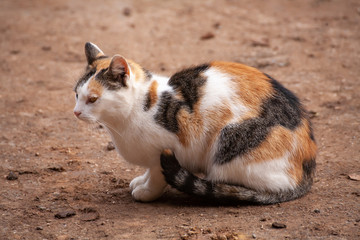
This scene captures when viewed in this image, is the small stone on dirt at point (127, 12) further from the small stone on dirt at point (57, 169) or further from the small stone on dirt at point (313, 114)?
the small stone on dirt at point (57, 169)

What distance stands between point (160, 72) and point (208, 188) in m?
3.46

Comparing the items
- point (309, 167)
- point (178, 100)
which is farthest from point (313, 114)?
point (178, 100)

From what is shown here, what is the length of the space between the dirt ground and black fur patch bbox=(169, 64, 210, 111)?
3.01 ft

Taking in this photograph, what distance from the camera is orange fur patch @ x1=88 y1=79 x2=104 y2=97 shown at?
377 centimetres

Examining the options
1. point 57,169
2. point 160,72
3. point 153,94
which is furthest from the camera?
point 160,72

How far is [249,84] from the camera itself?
400 centimetres

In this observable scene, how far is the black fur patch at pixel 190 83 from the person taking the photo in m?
3.97

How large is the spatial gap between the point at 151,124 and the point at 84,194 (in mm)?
998

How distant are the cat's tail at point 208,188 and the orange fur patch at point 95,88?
71 cm

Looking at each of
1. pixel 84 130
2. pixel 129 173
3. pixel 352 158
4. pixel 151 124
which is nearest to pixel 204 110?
pixel 151 124

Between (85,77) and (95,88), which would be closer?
(95,88)

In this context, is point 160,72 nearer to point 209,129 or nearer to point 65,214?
point 209,129

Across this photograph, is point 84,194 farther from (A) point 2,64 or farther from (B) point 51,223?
(A) point 2,64

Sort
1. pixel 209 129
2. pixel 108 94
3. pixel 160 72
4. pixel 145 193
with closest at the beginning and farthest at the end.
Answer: pixel 108 94 < pixel 209 129 < pixel 145 193 < pixel 160 72
